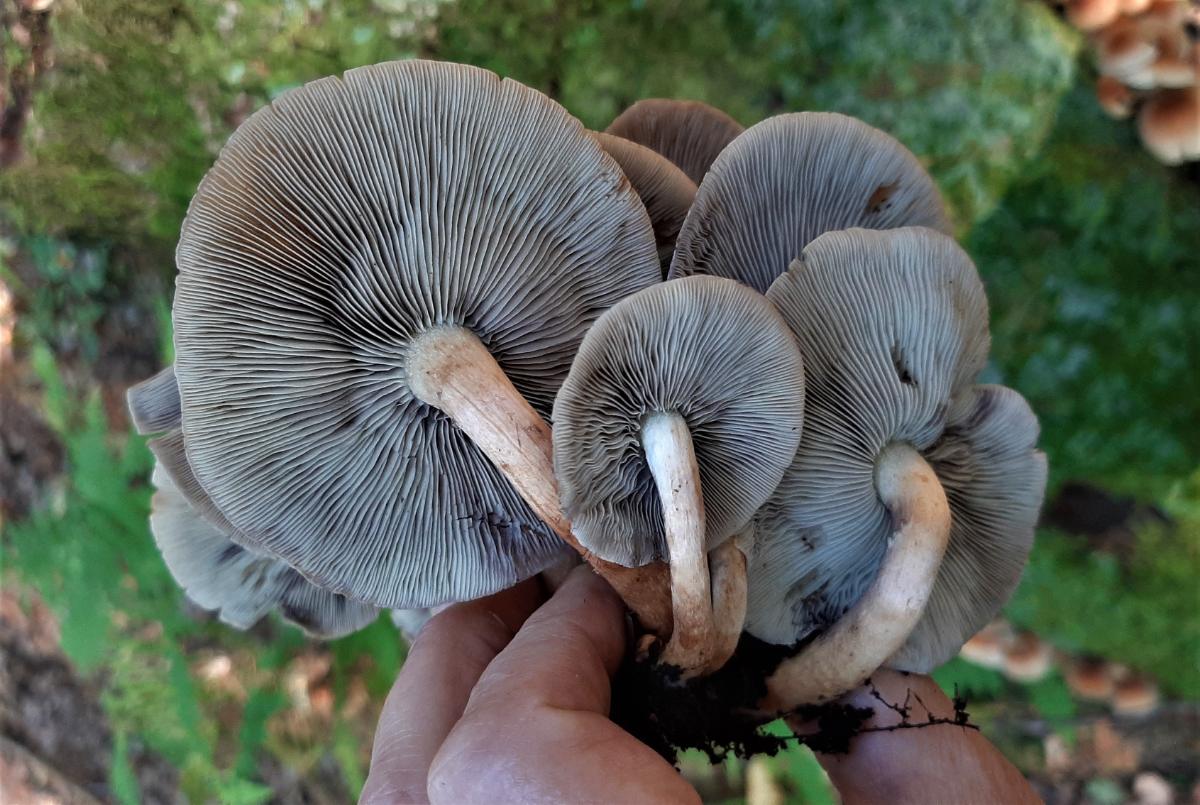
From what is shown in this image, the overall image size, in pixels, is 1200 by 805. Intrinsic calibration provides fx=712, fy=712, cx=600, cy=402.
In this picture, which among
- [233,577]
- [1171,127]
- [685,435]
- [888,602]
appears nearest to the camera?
[685,435]

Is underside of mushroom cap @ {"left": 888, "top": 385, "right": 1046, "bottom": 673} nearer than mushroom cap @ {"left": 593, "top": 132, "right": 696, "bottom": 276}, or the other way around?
mushroom cap @ {"left": 593, "top": 132, "right": 696, "bottom": 276}

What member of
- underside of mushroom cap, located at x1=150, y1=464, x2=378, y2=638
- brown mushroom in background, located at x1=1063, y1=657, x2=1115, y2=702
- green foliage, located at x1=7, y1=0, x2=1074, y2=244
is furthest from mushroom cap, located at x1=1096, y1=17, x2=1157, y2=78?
underside of mushroom cap, located at x1=150, y1=464, x2=378, y2=638

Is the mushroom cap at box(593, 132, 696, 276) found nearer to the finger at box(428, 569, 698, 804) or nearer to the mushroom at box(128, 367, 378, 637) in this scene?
the finger at box(428, 569, 698, 804)

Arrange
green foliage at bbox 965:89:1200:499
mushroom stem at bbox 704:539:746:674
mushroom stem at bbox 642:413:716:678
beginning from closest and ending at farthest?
mushroom stem at bbox 642:413:716:678, mushroom stem at bbox 704:539:746:674, green foliage at bbox 965:89:1200:499

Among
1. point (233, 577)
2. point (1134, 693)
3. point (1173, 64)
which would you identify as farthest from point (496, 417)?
point (1134, 693)

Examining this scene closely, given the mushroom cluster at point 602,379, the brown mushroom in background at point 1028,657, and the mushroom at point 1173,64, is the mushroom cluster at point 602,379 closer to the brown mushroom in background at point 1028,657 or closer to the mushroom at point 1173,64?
the brown mushroom in background at point 1028,657

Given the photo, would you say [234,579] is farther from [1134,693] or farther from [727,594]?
[1134,693]
